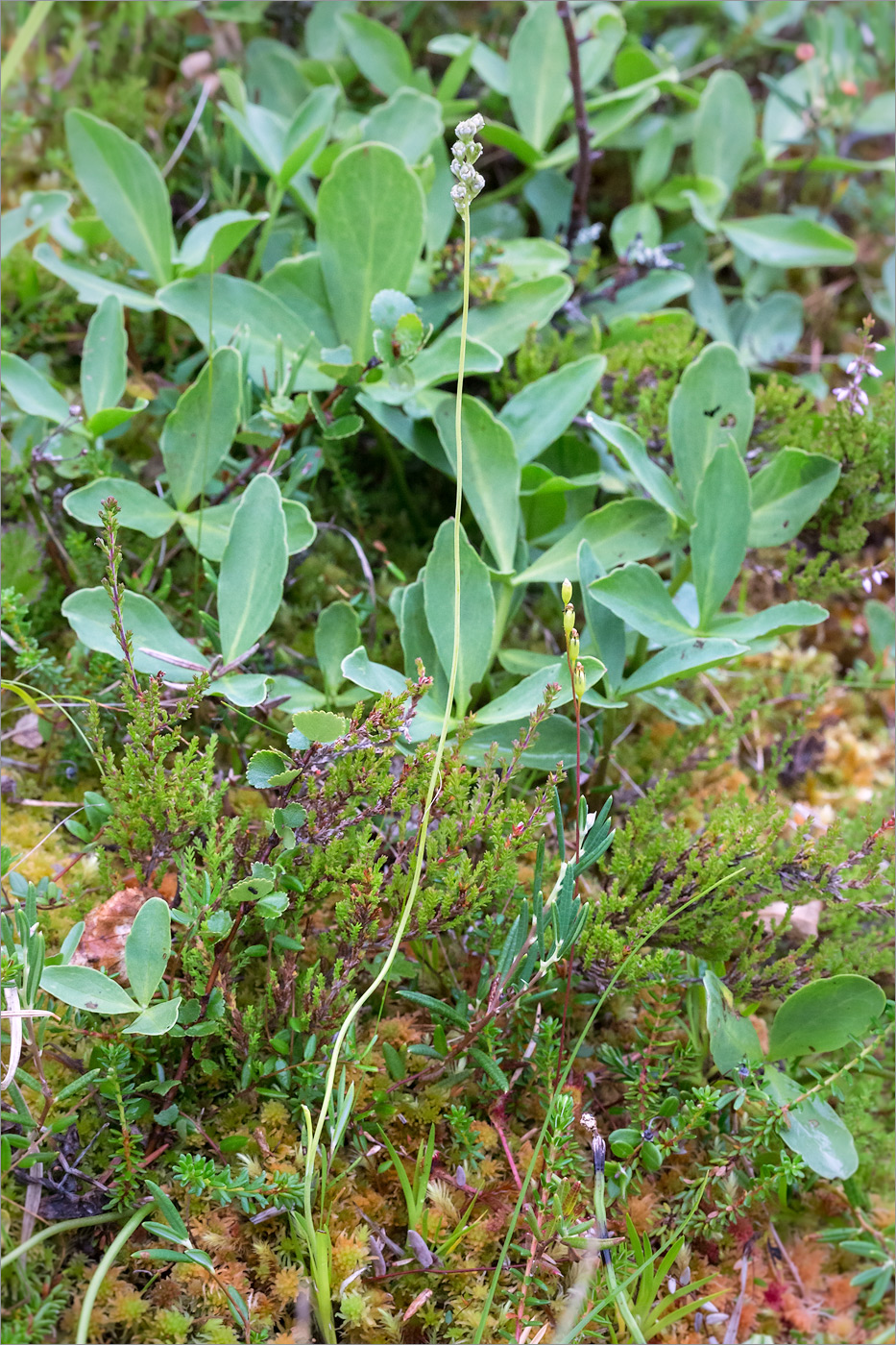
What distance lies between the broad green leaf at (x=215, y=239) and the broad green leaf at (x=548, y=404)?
22.7 inches

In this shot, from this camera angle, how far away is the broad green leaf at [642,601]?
1468 mm

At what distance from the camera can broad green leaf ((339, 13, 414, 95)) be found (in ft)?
7.18

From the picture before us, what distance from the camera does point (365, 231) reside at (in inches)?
68.5

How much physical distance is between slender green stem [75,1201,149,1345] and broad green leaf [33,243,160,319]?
1463 mm

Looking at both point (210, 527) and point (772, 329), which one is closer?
point (210, 527)

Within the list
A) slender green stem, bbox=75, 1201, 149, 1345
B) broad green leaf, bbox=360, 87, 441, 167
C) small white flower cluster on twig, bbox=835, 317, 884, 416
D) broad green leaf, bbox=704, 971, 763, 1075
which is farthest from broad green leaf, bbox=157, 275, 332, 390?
slender green stem, bbox=75, 1201, 149, 1345

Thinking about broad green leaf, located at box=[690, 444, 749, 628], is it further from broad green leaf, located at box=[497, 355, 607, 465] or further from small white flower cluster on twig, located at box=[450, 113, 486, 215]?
small white flower cluster on twig, located at box=[450, 113, 486, 215]

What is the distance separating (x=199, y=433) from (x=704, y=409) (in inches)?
34.4

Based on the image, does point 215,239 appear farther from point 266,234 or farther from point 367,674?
point 367,674

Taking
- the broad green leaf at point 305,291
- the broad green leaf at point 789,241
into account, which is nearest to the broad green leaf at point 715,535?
the broad green leaf at point 305,291

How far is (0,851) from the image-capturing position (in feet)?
4.19

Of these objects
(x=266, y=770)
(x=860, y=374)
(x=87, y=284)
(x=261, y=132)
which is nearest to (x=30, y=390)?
(x=87, y=284)

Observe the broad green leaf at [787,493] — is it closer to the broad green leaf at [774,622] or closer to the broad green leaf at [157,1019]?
the broad green leaf at [774,622]

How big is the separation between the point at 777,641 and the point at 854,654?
25cm
